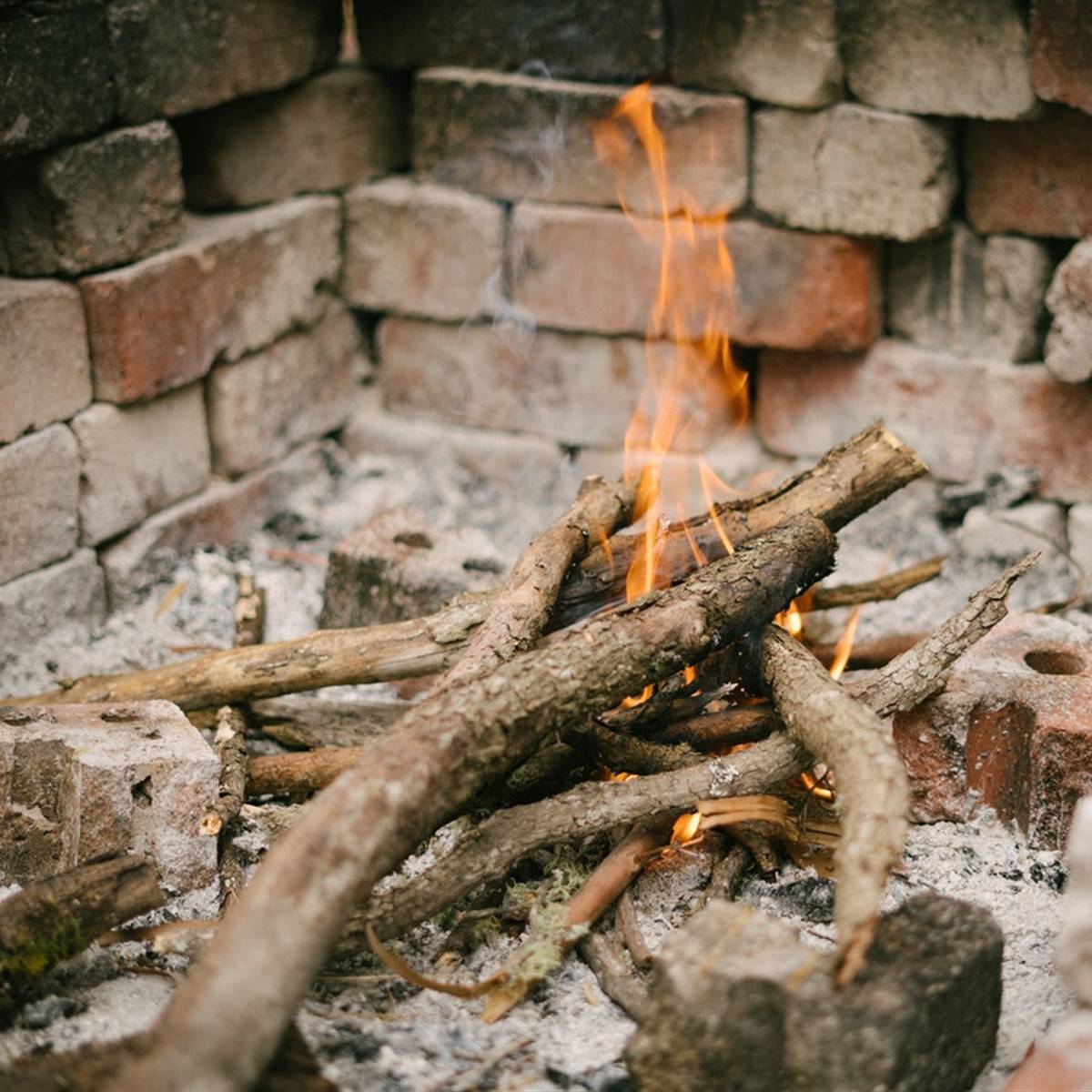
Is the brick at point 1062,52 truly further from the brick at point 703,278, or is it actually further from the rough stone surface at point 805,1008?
the rough stone surface at point 805,1008

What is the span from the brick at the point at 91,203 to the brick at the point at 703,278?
4.51ft

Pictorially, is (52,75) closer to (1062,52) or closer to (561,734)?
(561,734)

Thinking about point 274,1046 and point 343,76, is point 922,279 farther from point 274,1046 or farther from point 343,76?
point 274,1046

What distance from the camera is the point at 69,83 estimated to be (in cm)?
438

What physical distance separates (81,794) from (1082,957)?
7.06 ft

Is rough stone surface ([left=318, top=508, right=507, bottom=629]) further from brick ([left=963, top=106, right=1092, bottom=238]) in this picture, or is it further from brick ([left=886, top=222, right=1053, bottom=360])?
brick ([left=963, top=106, right=1092, bottom=238])

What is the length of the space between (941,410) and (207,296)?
2.58 m

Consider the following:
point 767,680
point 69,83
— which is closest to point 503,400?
point 69,83

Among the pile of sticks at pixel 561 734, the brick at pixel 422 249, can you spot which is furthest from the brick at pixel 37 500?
the brick at pixel 422 249

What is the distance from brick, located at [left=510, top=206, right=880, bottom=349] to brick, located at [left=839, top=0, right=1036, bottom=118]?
541 millimetres

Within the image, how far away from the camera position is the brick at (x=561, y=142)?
5199 mm

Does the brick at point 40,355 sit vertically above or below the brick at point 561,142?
below

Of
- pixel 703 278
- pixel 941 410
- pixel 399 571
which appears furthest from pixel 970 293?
pixel 399 571

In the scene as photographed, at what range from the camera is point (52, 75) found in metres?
4.31
